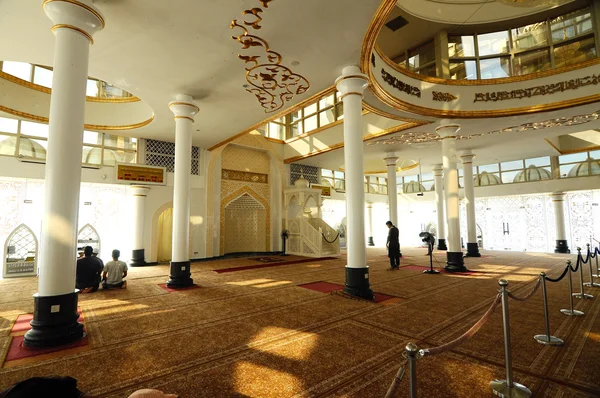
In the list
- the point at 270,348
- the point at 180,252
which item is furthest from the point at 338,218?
the point at 270,348

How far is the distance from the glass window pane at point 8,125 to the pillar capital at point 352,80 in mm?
7444

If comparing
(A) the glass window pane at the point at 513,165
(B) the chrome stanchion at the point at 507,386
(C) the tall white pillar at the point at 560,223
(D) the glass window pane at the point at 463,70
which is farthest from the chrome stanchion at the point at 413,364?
(A) the glass window pane at the point at 513,165

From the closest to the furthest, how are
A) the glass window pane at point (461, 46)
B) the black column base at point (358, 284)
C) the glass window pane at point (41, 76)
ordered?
the black column base at point (358, 284)
the glass window pane at point (41, 76)
the glass window pane at point (461, 46)

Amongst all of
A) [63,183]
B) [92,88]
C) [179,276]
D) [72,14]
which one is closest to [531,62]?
[72,14]

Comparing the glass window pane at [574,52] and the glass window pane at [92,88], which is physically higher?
the glass window pane at [574,52]

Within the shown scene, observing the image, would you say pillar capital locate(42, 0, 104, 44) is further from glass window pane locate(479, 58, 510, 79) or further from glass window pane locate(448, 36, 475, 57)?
glass window pane locate(479, 58, 510, 79)

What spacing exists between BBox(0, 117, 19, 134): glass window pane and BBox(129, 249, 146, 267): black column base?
3839mm

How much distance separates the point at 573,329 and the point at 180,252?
18.0ft

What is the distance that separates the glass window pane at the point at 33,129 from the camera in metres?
6.97

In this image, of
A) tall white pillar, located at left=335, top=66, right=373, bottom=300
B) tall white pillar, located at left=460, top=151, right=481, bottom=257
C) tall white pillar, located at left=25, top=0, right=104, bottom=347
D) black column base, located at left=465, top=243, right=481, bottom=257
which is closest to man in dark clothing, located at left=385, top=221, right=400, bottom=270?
tall white pillar, located at left=335, top=66, right=373, bottom=300

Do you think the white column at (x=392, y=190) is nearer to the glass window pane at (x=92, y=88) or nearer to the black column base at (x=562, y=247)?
the black column base at (x=562, y=247)

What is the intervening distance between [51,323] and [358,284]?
3.56 metres

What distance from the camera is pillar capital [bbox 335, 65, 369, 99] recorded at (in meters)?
4.66

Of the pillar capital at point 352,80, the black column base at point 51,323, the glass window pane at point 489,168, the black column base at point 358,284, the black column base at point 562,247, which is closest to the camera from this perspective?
the black column base at point 51,323
